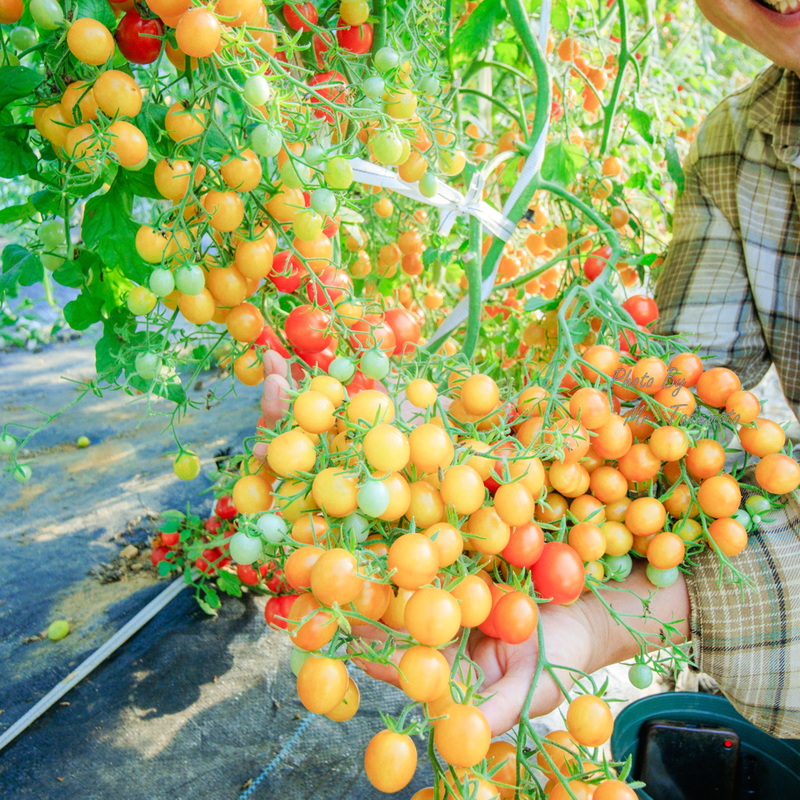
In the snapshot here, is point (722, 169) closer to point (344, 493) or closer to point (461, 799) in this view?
point (344, 493)

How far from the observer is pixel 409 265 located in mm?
1267

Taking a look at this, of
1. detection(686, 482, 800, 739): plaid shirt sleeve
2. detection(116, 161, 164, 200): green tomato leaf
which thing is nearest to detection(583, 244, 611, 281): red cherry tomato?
detection(686, 482, 800, 739): plaid shirt sleeve

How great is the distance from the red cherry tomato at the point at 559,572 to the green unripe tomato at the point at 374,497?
0.70 feet

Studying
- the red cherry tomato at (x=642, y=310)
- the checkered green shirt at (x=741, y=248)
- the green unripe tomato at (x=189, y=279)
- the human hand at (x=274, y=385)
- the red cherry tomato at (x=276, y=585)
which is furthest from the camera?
the red cherry tomato at (x=276, y=585)

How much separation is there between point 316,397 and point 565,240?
901mm

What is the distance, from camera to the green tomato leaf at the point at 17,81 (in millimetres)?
596

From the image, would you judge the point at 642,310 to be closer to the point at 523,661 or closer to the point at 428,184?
the point at 428,184

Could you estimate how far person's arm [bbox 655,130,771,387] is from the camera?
1.17 meters

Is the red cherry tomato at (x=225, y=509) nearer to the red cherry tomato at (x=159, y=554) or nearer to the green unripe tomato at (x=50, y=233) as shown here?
the red cherry tomato at (x=159, y=554)

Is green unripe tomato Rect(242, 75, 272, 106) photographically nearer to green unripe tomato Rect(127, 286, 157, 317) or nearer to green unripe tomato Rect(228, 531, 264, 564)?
green unripe tomato Rect(127, 286, 157, 317)

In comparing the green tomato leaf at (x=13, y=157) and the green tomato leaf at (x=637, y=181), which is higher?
the green tomato leaf at (x=637, y=181)

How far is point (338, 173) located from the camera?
0.62 meters

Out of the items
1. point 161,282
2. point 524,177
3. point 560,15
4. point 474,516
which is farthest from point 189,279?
point 560,15

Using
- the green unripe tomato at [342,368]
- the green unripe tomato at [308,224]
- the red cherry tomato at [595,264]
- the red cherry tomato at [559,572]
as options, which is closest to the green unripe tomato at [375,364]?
the green unripe tomato at [342,368]
